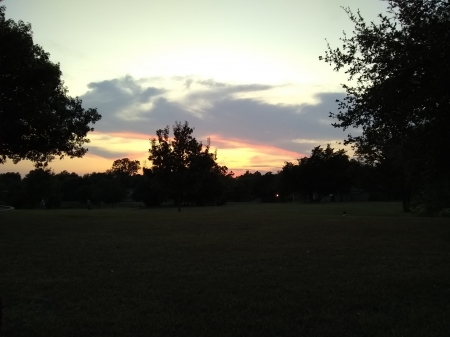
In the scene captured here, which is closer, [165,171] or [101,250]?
[101,250]

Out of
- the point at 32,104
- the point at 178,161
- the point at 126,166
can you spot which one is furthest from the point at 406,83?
the point at 126,166

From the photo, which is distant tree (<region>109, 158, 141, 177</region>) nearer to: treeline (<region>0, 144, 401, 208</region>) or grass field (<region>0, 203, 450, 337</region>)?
treeline (<region>0, 144, 401, 208</region>)

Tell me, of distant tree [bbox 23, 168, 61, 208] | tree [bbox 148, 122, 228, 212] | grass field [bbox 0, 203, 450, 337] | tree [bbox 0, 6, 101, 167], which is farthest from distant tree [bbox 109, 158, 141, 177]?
grass field [bbox 0, 203, 450, 337]

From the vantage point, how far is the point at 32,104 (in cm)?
1850

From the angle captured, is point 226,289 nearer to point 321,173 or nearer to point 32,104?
point 32,104

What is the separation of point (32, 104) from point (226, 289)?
1503cm

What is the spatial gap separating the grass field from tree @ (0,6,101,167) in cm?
724

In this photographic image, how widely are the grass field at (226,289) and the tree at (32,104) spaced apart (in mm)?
7243

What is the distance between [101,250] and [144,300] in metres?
5.92

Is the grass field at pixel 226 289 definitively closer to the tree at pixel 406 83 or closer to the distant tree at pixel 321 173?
the tree at pixel 406 83

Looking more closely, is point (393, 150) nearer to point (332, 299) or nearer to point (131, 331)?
point (332, 299)

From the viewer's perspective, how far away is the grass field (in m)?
5.47

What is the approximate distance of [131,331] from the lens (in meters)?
5.28

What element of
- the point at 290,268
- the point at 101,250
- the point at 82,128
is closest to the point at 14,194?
the point at 82,128
